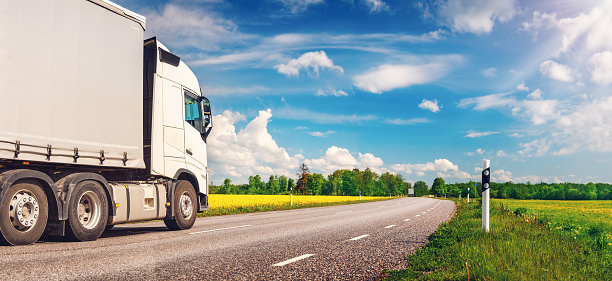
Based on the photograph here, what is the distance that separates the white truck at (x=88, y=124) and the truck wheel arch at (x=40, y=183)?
2cm

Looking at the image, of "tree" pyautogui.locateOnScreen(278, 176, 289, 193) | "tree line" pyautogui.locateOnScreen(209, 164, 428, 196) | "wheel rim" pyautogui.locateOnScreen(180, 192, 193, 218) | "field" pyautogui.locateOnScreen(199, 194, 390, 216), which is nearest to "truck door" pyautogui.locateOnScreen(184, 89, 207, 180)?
"wheel rim" pyautogui.locateOnScreen(180, 192, 193, 218)

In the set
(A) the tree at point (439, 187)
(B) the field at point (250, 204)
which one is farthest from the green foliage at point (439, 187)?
Answer: (B) the field at point (250, 204)

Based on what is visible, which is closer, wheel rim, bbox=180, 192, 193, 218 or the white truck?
the white truck

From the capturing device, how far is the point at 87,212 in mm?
8578

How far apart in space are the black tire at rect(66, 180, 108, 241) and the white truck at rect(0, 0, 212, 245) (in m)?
0.02

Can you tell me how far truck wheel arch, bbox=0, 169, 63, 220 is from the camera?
6.91 meters

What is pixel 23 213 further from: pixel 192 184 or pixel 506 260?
pixel 506 260

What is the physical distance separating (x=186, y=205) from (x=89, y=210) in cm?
302

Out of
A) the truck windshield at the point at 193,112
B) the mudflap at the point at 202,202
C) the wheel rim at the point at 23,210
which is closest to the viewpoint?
the wheel rim at the point at 23,210

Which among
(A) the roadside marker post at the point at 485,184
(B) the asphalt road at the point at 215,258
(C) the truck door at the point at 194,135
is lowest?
(B) the asphalt road at the point at 215,258

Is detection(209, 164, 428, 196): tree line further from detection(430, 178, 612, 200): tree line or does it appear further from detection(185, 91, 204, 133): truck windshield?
detection(185, 91, 204, 133): truck windshield

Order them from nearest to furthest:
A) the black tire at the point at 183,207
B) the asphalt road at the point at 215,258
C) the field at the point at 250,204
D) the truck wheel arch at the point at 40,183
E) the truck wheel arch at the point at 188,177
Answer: the asphalt road at the point at 215,258 → the truck wheel arch at the point at 40,183 → the black tire at the point at 183,207 → the truck wheel arch at the point at 188,177 → the field at the point at 250,204

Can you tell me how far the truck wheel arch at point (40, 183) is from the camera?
691cm

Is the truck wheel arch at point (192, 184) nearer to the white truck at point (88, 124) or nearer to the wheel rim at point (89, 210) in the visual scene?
the white truck at point (88, 124)
